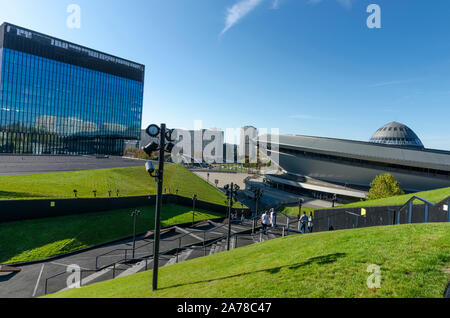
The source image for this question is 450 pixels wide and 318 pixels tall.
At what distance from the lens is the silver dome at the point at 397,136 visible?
220 feet

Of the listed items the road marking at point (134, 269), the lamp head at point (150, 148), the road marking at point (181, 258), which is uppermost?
the lamp head at point (150, 148)

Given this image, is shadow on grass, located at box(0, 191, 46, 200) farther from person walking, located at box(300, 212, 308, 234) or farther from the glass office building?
the glass office building

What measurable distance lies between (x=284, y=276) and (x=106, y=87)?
104192 mm

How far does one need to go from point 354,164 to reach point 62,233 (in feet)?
165

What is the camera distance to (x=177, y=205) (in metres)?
30.8

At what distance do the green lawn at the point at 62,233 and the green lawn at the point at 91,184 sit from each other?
2.99m

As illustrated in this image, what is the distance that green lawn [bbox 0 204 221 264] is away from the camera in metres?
15.1

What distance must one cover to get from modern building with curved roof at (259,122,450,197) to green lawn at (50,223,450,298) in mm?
44791

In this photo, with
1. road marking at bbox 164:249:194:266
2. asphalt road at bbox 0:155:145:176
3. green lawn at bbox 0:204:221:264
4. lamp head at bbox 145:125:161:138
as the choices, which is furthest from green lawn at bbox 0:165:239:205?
lamp head at bbox 145:125:161:138

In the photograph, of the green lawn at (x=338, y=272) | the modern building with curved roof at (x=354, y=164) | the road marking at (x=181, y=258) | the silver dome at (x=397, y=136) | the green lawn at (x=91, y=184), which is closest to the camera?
the green lawn at (x=338, y=272)

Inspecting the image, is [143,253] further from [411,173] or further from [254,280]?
[411,173]

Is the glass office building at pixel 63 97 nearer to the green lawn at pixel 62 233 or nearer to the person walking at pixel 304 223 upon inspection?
the green lawn at pixel 62 233

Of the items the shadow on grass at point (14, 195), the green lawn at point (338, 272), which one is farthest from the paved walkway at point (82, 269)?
the shadow on grass at point (14, 195)
